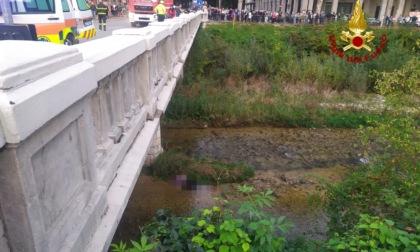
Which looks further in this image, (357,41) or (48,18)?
(357,41)

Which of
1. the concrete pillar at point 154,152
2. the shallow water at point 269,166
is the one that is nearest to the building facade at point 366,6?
the shallow water at point 269,166

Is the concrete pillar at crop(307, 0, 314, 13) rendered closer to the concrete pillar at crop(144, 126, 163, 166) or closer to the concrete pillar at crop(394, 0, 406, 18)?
the concrete pillar at crop(394, 0, 406, 18)

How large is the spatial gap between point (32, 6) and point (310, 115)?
362 inches

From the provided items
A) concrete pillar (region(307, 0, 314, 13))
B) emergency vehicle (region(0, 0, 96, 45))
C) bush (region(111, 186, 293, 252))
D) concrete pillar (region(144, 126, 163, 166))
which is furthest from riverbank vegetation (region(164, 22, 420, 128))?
concrete pillar (region(307, 0, 314, 13))

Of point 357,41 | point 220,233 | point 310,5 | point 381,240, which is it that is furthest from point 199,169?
point 310,5

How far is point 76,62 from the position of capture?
1.90m

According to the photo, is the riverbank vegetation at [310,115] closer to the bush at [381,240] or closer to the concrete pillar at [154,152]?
the bush at [381,240]

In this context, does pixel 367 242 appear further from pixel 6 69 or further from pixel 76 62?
pixel 6 69

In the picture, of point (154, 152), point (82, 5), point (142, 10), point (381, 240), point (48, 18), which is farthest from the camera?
point (142, 10)

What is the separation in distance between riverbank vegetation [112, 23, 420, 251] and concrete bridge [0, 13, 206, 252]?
39cm

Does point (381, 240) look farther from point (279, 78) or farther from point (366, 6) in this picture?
point (366, 6)

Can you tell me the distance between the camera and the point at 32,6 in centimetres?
920

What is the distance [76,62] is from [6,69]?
0.65m

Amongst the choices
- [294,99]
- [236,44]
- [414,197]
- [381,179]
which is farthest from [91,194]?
[236,44]
